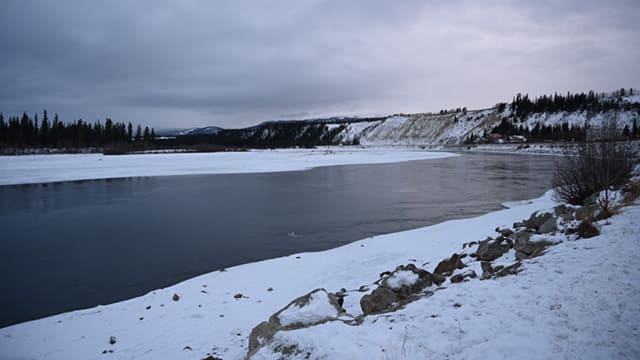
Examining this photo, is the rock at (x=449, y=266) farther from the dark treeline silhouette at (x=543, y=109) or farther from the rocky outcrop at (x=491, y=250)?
the dark treeline silhouette at (x=543, y=109)

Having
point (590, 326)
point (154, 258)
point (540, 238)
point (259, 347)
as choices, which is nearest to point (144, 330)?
point (259, 347)

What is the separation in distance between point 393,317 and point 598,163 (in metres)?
10.4

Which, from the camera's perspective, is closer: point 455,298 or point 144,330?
point 455,298

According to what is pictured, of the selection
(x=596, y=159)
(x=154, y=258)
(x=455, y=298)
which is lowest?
(x=154, y=258)

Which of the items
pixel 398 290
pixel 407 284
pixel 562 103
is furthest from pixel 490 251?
pixel 562 103

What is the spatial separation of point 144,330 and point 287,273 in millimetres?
2957

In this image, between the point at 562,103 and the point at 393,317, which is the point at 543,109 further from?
the point at 393,317

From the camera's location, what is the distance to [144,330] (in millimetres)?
5461

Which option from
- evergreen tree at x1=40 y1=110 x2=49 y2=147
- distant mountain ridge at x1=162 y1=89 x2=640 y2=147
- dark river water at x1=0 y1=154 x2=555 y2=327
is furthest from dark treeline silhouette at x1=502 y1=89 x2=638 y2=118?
evergreen tree at x1=40 y1=110 x2=49 y2=147

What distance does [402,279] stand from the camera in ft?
19.0

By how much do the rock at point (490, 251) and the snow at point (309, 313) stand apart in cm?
375

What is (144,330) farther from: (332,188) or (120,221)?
(332,188)

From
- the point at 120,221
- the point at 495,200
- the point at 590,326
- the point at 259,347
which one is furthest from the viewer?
the point at 495,200

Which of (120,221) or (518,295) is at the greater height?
(518,295)
